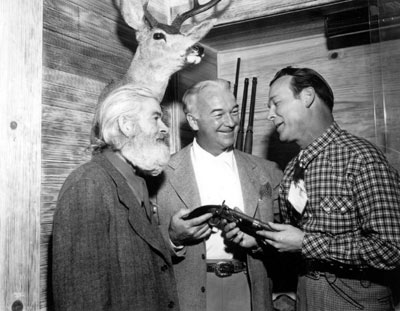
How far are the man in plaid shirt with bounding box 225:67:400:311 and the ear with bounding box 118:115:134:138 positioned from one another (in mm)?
732

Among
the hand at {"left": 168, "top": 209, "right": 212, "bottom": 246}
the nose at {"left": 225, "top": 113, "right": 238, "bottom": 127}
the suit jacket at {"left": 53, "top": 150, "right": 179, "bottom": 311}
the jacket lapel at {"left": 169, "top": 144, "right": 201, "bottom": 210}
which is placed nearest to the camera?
the suit jacket at {"left": 53, "top": 150, "right": 179, "bottom": 311}

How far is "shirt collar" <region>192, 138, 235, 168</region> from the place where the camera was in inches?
98.3

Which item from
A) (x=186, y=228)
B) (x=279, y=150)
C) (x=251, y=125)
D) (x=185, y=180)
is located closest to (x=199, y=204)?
(x=185, y=180)

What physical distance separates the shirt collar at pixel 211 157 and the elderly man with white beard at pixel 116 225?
2.00 feet

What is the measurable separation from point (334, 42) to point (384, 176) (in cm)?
167

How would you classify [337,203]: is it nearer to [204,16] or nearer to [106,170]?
[106,170]

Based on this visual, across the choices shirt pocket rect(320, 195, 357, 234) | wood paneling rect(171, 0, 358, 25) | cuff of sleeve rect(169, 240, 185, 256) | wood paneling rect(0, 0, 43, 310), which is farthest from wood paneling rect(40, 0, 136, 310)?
shirt pocket rect(320, 195, 357, 234)

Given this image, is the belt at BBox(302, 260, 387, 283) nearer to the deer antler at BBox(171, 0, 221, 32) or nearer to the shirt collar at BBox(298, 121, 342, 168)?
the shirt collar at BBox(298, 121, 342, 168)

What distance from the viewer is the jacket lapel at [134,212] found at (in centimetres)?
160

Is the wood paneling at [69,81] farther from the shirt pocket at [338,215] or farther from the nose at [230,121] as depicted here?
the shirt pocket at [338,215]

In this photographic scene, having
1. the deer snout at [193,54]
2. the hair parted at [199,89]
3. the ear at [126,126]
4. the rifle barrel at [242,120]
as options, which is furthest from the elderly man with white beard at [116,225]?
the rifle barrel at [242,120]

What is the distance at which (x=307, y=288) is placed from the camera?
193cm

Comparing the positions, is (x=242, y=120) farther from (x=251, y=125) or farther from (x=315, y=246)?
(x=315, y=246)

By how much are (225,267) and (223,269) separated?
0.6 inches
